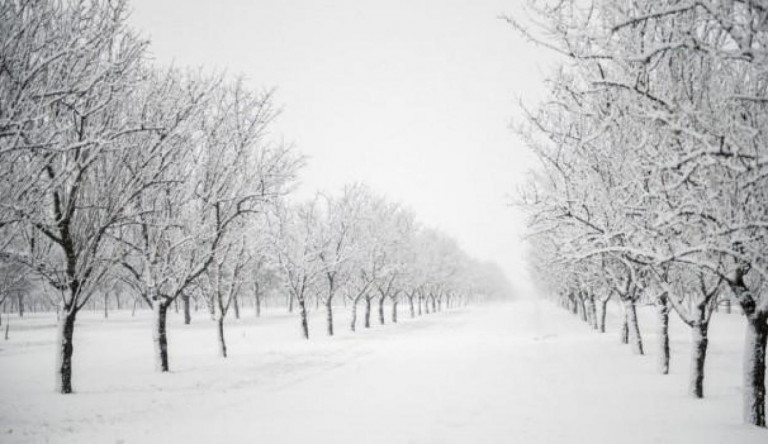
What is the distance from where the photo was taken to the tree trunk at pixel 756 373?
327 inches

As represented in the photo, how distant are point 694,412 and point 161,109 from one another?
16268mm

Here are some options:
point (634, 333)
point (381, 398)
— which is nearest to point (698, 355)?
point (381, 398)

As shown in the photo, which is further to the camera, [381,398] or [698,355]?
[381,398]

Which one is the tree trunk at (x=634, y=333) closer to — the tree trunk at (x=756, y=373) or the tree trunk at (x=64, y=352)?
the tree trunk at (x=756, y=373)

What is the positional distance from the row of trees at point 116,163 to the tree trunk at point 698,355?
1309 centimetres

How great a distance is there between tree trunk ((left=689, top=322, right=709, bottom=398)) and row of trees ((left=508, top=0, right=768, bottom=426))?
3 cm

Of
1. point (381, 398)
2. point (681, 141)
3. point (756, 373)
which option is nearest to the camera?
point (681, 141)

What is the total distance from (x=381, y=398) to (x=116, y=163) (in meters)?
9.76

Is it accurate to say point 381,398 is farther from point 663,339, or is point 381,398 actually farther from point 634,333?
point 634,333

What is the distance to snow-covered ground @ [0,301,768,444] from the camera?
8656 mm

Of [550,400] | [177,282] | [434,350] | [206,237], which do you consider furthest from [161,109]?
[434,350]

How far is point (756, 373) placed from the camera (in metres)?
8.31

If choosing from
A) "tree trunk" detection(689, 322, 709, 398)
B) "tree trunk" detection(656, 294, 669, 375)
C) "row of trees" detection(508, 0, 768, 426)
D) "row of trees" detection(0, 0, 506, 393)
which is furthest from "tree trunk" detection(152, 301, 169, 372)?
"tree trunk" detection(656, 294, 669, 375)

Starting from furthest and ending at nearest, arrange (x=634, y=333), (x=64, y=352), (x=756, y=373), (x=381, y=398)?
(x=634, y=333)
(x=64, y=352)
(x=381, y=398)
(x=756, y=373)
